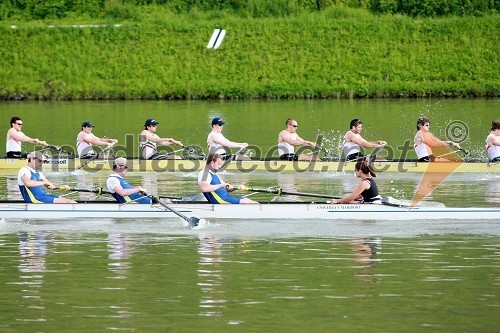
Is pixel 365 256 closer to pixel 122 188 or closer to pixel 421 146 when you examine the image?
pixel 122 188

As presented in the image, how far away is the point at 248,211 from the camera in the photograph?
78.0 feet

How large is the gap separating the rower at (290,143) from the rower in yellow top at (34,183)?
1053 centimetres

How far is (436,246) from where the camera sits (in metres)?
21.0

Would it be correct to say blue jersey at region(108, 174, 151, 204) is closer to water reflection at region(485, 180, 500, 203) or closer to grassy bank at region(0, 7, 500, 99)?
water reflection at region(485, 180, 500, 203)

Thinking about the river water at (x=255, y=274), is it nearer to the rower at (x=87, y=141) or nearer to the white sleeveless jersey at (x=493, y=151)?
the white sleeveless jersey at (x=493, y=151)

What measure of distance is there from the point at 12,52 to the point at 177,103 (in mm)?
11001

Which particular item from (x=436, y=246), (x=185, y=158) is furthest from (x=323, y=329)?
(x=185, y=158)

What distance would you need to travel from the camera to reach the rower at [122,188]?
23.7 m

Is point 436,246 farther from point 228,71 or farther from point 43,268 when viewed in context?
point 228,71

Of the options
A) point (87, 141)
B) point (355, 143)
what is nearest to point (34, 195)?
point (87, 141)

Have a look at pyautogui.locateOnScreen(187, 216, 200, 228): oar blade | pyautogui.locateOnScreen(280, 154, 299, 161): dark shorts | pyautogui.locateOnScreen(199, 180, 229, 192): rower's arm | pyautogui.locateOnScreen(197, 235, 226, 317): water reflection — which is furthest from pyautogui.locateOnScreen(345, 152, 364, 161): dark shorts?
pyautogui.locateOnScreen(197, 235, 226, 317): water reflection

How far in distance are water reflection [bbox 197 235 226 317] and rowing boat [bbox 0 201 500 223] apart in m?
1.55

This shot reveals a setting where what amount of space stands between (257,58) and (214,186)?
39.9 m

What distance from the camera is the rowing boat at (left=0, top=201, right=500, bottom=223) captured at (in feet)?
77.0
